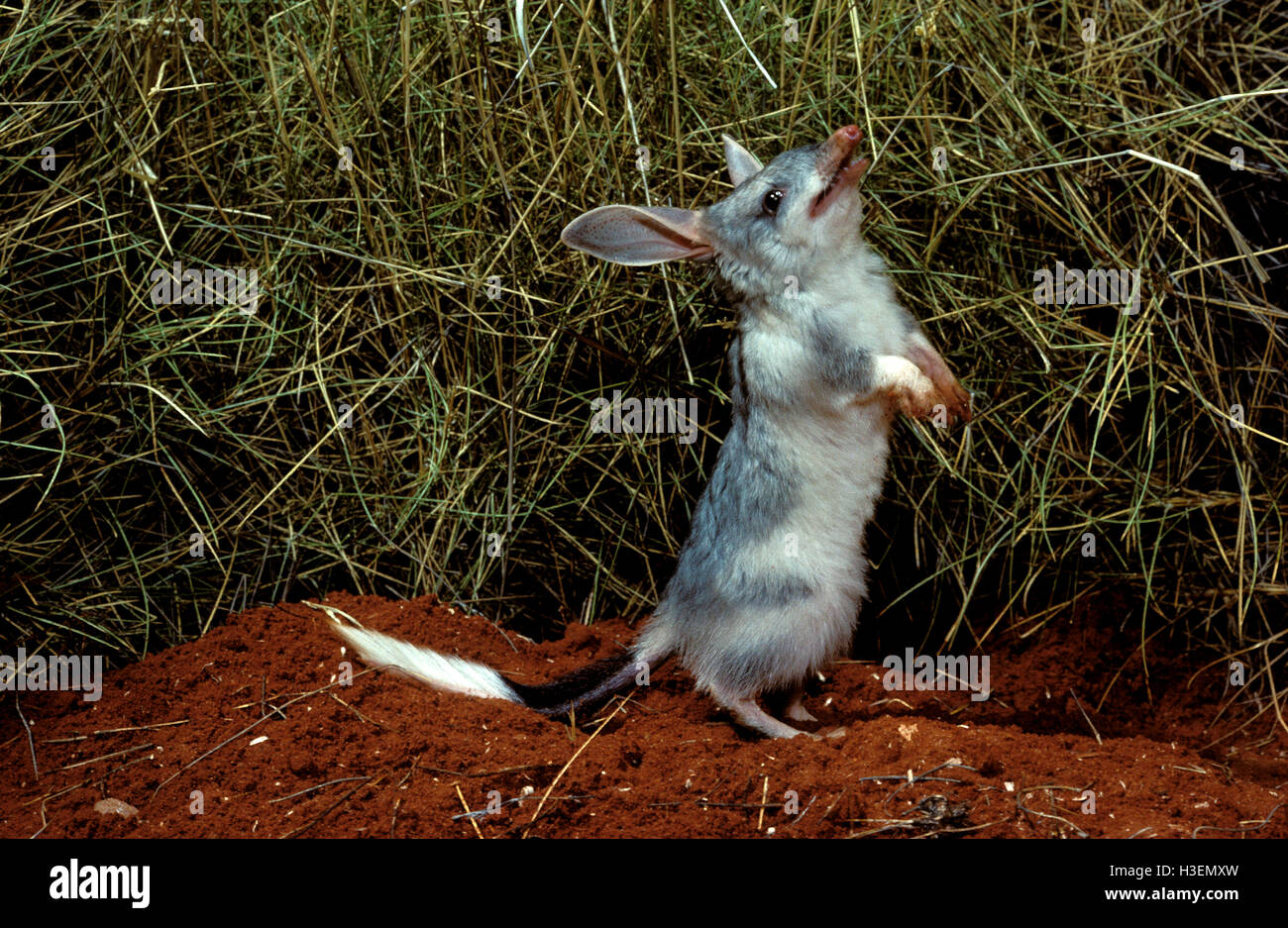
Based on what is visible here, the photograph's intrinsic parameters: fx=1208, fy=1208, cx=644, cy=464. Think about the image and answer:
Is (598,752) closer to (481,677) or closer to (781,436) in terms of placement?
(481,677)

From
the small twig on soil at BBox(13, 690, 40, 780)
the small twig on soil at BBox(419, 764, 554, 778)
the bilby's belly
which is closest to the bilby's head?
the bilby's belly

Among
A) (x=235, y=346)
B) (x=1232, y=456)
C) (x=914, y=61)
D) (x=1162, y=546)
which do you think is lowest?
(x=1162, y=546)

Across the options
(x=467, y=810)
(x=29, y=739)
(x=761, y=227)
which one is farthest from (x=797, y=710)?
(x=29, y=739)

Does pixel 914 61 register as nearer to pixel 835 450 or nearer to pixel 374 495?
pixel 835 450

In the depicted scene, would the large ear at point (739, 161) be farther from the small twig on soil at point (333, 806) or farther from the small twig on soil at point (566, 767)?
the small twig on soil at point (333, 806)

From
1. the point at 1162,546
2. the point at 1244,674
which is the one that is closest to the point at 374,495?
the point at 1162,546

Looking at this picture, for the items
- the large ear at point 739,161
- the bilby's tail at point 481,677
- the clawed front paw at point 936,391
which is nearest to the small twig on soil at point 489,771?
the bilby's tail at point 481,677

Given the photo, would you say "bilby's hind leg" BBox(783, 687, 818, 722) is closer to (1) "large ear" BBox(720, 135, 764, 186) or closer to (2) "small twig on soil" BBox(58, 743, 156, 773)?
(1) "large ear" BBox(720, 135, 764, 186)
